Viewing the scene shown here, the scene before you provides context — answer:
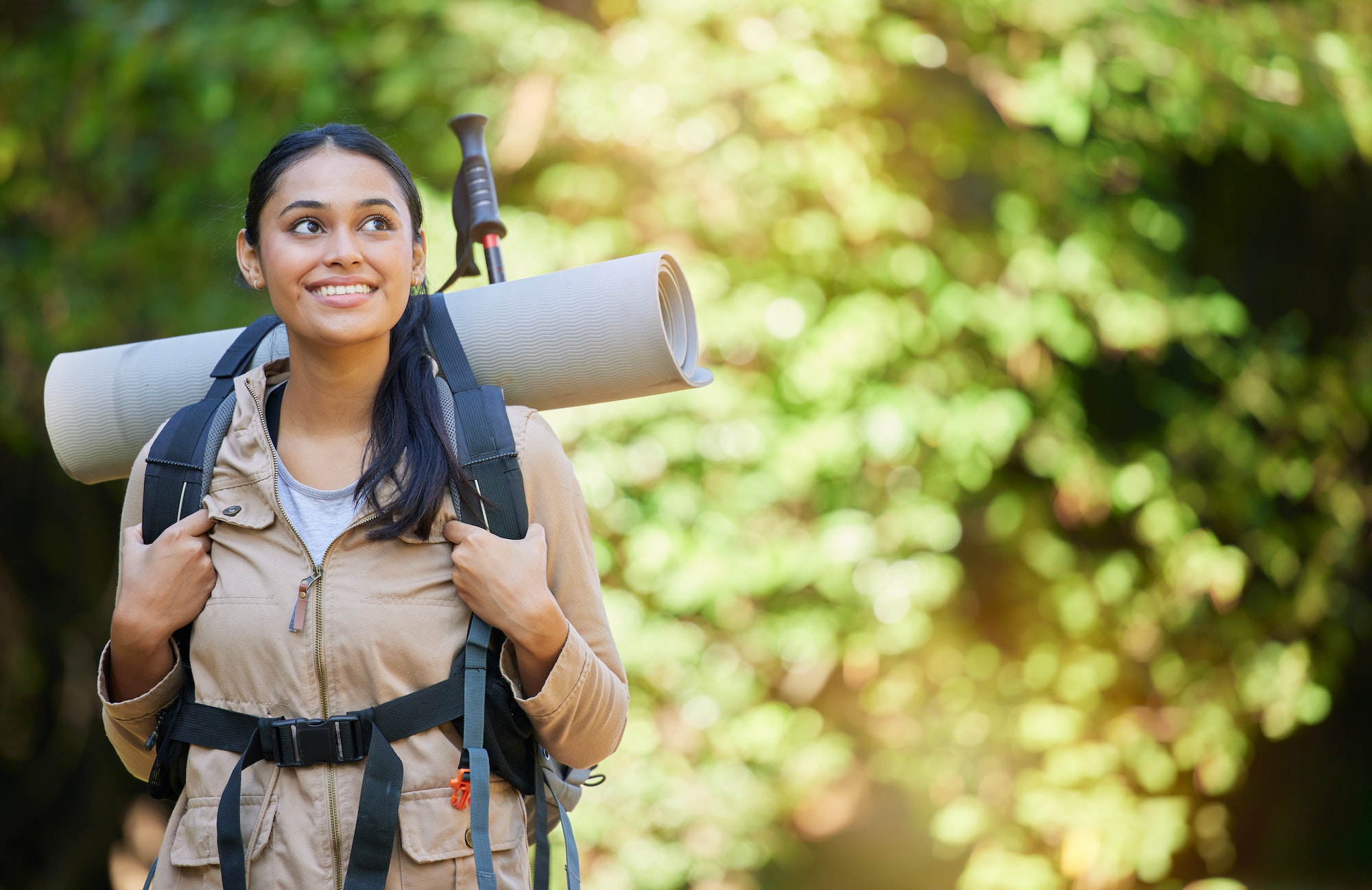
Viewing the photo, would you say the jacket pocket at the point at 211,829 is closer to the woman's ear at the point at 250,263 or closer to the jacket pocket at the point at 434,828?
the jacket pocket at the point at 434,828

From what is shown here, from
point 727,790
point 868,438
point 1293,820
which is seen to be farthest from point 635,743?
point 1293,820

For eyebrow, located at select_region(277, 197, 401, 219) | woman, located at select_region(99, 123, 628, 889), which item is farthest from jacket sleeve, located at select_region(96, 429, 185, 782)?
eyebrow, located at select_region(277, 197, 401, 219)

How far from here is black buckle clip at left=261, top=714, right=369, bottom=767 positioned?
52.4 inches

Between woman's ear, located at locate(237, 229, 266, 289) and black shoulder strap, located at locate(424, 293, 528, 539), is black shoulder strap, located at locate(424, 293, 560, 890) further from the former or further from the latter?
woman's ear, located at locate(237, 229, 266, 289)

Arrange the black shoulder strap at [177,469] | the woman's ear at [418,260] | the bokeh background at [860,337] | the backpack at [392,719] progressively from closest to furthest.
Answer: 1. the backpack at [392,719]
2. the black shoulder strap at [177,469]
3. the woman's ear at [418,260]
4. the bokeh background at [860,337]

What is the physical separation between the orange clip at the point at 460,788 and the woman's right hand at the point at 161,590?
0.36m

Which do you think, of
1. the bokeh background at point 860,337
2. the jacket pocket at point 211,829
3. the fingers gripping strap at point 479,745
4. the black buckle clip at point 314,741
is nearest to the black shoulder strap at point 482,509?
the fingers gripping strap at point 479,745

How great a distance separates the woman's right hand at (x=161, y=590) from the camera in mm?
1377

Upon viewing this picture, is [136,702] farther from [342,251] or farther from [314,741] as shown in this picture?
[342,251]

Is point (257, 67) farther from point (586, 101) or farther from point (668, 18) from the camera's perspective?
point (668, 18)

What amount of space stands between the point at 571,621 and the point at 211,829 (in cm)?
46

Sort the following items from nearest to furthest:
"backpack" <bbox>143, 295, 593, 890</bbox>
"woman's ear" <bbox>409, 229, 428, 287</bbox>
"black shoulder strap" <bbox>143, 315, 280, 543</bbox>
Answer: "backpack" <bbox>143, 295, 593, 890</bbox> < "black shoulder strap" <bbox>143, 315, 280, 543</bbox> < "woman's ear" <bbox>409, 229, 428, 287</bbox>

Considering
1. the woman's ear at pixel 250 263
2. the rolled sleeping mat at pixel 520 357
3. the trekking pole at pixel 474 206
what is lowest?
the rolled sleeping mat at pixel 520 357

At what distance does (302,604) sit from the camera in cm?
135
